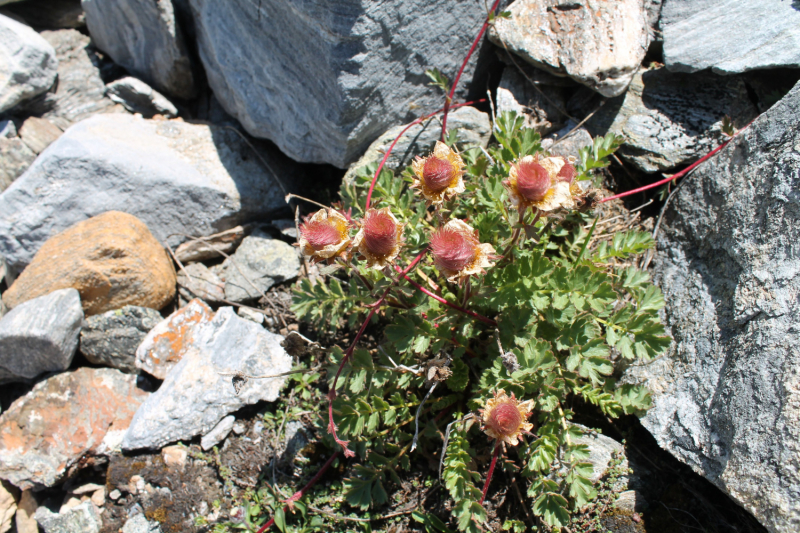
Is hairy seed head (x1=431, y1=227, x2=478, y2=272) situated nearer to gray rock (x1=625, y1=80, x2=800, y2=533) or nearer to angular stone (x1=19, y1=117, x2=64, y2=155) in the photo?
gray rock (x1=625, y1=80, x2=800, y2=533)

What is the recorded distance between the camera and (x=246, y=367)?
3.88 meters

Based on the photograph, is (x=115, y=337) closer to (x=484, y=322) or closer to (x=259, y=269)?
(x=259, y=269)

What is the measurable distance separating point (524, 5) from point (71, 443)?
483 cm

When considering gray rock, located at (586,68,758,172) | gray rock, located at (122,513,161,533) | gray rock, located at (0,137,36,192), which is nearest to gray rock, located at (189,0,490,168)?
gray rock, located at (586,68,758,172)

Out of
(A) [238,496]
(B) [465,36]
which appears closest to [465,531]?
(A) [238,496]

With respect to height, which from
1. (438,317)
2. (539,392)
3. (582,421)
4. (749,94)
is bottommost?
(582,421)

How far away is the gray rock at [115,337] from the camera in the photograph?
13.4 ft

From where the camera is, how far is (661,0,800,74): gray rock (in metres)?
3.43

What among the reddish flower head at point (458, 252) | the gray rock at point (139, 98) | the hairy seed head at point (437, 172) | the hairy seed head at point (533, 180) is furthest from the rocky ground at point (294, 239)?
the hairy seed head at point (533, 180)

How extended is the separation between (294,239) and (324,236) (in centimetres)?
207

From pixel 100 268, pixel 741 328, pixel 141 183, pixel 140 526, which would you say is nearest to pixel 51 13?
pixel 141 183

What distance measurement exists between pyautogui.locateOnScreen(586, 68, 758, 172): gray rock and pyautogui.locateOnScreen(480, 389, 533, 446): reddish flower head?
225cm

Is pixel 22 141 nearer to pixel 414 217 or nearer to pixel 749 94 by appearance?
pixel 414 217

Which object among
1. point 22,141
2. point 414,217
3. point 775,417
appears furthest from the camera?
point 22,141
